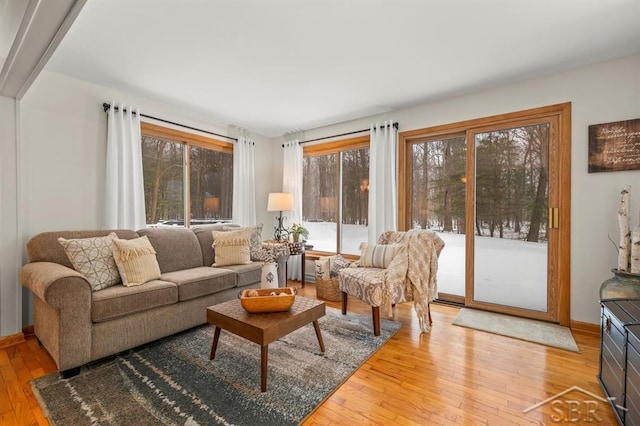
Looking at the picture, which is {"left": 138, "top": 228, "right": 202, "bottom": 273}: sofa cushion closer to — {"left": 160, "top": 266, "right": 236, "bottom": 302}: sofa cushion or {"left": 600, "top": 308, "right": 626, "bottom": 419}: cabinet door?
{"left": 160, "top": 266, "right": 236, "bottom": 302}: sofa cushion

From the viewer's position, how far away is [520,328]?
2832 mm

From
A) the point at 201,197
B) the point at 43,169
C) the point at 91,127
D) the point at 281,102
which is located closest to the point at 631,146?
the point at 281,102

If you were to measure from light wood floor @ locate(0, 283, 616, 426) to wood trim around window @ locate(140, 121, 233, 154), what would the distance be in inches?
94.0

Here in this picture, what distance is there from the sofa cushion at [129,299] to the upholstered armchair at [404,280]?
162cm

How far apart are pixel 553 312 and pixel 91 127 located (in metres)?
5.09

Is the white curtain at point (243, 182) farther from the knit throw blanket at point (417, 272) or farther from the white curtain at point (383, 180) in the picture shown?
the knit throw blanket at point (417, 272)

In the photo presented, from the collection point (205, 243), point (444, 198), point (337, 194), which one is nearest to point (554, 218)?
point (444, 198)

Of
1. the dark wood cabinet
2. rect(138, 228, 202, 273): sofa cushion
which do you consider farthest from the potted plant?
the dark wood cabinet

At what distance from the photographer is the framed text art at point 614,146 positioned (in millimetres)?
2508

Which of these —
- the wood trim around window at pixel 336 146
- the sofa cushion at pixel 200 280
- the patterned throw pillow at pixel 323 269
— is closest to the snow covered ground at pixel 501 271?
the patterned throw pillow at pixel 323 269

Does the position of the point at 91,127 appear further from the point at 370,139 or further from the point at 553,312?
the point at 553,312

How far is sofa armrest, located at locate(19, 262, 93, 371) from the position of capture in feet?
6.19

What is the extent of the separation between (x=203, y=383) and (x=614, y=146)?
3.83 meters

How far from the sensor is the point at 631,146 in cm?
252
